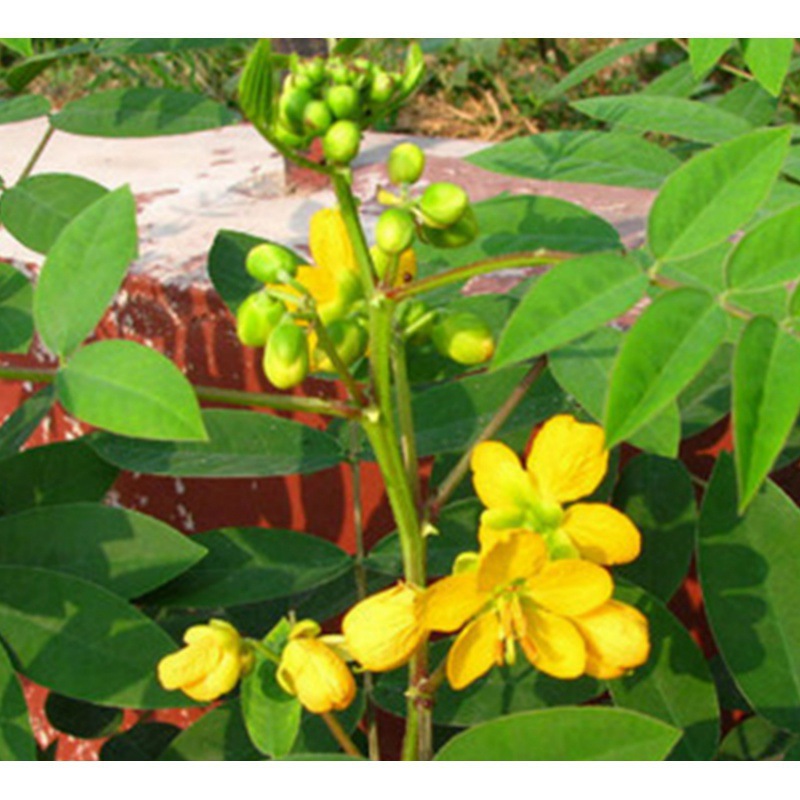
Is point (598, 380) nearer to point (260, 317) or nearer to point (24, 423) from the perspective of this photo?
point (260, 317)

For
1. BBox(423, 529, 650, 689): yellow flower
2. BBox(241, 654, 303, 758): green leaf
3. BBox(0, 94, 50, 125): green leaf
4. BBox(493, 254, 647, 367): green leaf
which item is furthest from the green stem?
BBox(0, 94, 50, 125): green leaf

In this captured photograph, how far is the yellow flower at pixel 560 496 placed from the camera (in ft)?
2.10

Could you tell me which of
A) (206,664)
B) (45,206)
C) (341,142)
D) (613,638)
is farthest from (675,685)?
(45,206)

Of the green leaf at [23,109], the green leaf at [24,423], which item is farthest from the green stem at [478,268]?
the green leaf at [23,109]

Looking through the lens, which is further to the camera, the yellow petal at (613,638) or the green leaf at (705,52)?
the green leaf at (705,52)

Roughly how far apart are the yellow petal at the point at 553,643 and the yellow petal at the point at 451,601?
0.03 m

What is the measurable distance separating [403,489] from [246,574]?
0.85 feet

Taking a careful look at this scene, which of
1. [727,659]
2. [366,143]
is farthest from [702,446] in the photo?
[366,143]

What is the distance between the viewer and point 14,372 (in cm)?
68

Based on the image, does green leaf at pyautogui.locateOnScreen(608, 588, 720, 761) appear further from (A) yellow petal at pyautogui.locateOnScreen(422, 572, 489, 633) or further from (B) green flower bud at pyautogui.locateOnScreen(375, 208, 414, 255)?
(B) green flower bud at pyautogui.locateOnScreen(375, 208, 414, 255)

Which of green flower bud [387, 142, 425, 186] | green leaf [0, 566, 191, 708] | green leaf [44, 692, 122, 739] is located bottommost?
green leaf [44, 692, 122, 739]

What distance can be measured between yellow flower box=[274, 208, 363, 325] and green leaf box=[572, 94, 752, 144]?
31 centimetres

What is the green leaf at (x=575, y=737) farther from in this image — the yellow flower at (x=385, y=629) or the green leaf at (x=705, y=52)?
the green leaf at (x=705, y=52)

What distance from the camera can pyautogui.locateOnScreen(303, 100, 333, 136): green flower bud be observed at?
0.58 m
